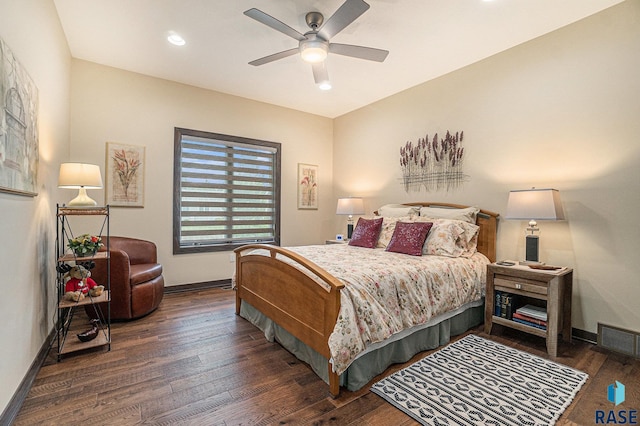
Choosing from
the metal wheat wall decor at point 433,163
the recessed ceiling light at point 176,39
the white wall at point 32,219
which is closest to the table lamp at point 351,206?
the metal wheat wall decor at point 433,163

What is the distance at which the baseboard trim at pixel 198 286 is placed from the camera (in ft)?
14.0

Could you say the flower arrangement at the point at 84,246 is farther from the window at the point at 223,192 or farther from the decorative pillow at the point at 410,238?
the decorative pillow at the point at 410,238

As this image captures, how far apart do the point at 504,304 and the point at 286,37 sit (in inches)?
135

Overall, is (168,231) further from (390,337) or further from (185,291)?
(390,337)

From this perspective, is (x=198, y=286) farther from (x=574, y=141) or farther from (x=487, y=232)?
(x=574, y=141)

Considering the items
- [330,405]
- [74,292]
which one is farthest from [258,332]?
[74,292]

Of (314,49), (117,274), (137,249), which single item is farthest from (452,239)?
(137,249)

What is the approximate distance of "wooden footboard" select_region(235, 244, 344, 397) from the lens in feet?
6.61

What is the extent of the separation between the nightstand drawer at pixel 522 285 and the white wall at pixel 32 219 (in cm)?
365

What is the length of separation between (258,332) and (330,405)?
128 centimetres

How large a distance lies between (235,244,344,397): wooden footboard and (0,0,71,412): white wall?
1661mm

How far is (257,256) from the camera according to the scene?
10.0ft

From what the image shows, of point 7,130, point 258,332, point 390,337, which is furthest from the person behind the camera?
point 258,332

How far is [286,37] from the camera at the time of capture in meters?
3.12
